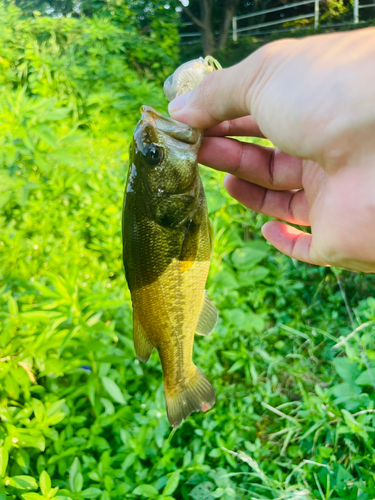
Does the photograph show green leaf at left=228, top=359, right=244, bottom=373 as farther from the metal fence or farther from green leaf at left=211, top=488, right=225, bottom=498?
the metal fence

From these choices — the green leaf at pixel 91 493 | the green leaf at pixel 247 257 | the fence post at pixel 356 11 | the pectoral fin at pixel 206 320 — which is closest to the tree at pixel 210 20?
the fence post at pixel 356 11

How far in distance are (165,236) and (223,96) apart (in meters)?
0.50

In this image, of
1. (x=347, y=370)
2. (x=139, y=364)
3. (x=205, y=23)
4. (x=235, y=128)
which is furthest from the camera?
(x=205, y=23)

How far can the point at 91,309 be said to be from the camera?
5.30 feet

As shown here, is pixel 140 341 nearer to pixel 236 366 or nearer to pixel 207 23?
pixel 236 366

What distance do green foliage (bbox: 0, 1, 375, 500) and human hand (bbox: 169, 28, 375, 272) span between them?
3.09 ft

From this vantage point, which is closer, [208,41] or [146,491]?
[146,491]

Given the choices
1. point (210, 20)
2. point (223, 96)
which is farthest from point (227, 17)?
point (223, 96)

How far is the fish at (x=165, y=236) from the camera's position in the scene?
1.15 m

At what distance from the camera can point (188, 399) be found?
1.49m

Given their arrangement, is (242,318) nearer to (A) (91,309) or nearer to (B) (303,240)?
(B) (303,240)

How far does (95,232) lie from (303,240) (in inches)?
69.0

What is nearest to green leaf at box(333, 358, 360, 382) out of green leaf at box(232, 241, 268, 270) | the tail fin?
the tail fin

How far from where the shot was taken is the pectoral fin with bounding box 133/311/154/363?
1.31m
